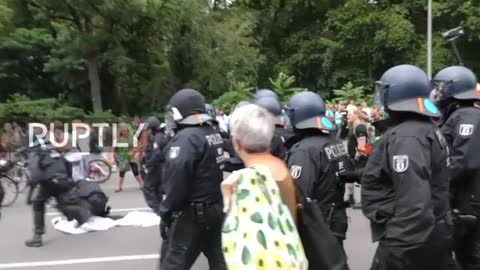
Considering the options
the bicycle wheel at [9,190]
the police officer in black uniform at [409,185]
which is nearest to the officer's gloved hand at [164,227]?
the police officer in black uniform at [409,185]

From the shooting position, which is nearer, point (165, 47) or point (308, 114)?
point (308, 114)

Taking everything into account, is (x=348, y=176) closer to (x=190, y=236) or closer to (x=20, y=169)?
(x=190, y=236)

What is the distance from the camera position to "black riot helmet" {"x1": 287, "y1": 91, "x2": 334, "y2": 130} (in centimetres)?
486

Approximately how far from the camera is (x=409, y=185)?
3.25 m

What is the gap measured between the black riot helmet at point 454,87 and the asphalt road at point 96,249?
2.62m

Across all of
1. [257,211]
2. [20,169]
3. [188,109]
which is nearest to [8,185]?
[20,169]

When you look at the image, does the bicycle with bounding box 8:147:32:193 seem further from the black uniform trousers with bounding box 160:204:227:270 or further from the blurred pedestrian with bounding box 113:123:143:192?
the black uniform trousers with bounding box 160:204:227:270

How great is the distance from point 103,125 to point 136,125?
1.53 metres

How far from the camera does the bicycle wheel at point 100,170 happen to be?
14.7 m

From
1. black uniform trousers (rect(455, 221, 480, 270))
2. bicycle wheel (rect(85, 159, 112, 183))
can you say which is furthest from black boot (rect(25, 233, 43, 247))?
bicycle wheel (rect(85, 159, 112, 183))

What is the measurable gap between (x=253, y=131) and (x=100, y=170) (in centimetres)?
1233

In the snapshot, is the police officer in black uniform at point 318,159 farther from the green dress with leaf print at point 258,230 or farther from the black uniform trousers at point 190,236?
the green dress with leaf print at point 258,230

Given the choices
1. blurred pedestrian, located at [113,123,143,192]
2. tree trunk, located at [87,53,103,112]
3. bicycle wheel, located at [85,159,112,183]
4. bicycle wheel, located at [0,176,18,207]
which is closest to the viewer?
bicycle wheel, located at [0,176,18,207]

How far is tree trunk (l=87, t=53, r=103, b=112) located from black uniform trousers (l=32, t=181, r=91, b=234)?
19408mm
